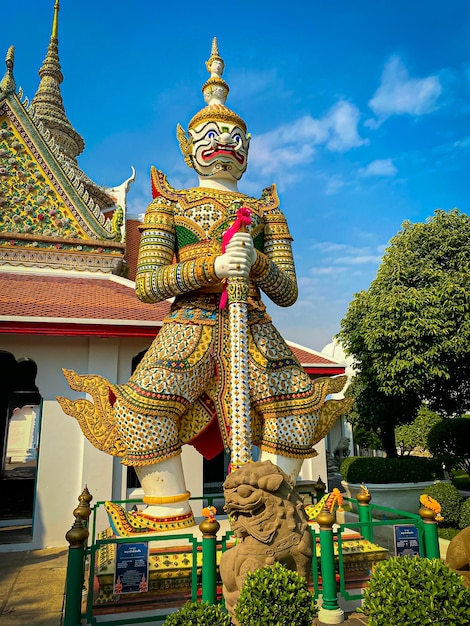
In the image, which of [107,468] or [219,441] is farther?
[107,468]

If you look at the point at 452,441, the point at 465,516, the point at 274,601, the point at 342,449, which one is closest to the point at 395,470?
the point at 452,441

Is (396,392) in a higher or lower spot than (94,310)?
lower

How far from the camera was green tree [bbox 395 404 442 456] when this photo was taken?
38.1 feet

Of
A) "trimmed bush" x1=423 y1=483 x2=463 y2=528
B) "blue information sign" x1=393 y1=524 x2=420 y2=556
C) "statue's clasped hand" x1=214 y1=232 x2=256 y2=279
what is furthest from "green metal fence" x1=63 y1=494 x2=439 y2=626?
"trimmed bush" x1=423 y1=483 x2=463 y2=528

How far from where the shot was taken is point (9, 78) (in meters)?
8.11

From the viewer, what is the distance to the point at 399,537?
3705 millimetres

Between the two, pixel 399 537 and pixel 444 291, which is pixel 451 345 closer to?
pixel 444 291

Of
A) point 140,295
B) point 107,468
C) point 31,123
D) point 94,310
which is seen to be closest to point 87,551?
point 140,295

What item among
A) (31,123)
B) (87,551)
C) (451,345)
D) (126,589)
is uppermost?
(31,123)

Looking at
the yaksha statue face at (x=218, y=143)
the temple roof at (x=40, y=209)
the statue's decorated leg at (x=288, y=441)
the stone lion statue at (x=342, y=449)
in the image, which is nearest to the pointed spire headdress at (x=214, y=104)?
the yaksha statue face at (x=218, y=143)

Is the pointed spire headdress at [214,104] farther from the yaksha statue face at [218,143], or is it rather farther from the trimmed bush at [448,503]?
the trimmed bush at [448,503]

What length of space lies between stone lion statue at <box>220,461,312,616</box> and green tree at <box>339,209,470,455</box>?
23.1ft

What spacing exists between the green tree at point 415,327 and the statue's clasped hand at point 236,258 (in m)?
6.41

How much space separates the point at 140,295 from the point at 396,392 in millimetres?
6842
